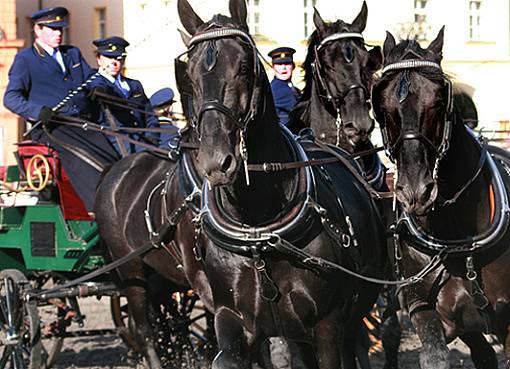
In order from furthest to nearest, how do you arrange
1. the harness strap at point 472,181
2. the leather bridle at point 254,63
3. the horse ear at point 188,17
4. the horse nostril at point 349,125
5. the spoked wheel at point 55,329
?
1. the spoked wheel at point 55,329
2. the horse nostril at point 349,125
3. the harness strap at point 472,181
4. the horse ear at point 188,17
5. the leather bridle at point 254,63

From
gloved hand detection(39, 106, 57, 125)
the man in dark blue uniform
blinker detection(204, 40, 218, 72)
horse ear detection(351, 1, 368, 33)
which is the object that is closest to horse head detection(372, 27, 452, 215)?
blinker detection(204, 40, 218, 72)

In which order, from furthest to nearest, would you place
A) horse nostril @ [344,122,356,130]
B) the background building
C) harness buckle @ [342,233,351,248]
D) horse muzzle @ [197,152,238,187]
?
the background building → horse nostril @ [344,122,356,130] → harness buckle @ [342,233,351,248] → horse muzzle @ [197,152,238,187]

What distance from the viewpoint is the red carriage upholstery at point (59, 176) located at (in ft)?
28.0

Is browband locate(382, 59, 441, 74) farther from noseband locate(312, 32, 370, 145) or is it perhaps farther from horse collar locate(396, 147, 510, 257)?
noseband locate(312, 32, 370, 145)

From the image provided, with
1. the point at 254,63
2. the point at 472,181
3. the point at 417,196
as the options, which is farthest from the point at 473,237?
the point at 254,63

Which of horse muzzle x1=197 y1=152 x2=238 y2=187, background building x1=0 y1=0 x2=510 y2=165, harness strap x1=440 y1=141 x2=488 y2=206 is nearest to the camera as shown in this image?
horse muzzle x1=197 y1=152 x2=238 y2=187

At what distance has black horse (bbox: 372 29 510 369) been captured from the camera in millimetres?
5395

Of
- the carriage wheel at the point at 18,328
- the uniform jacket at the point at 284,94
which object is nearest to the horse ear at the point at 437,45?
the uniform jacket at the point at 284,94

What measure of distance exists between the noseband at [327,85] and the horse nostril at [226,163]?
2.28 meters

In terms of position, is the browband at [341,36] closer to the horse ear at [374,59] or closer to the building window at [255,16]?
the horse ear at [374,59]

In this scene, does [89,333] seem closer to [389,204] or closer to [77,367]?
[77,367]

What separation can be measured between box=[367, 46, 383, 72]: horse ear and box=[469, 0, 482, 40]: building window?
28.8m

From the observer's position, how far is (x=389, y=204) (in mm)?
7102

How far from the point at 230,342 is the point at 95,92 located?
3483 millimetres
